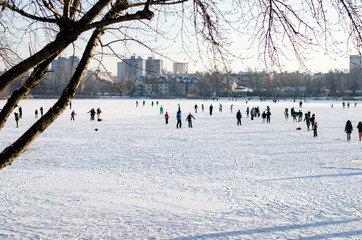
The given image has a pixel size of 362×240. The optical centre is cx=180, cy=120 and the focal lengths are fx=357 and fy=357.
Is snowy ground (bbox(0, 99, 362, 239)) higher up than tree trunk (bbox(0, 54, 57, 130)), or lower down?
lower down

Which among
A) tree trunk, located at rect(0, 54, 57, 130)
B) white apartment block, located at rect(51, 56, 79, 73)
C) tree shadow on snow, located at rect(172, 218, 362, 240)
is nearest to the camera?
tree trunk, located at rect(0, 54, 57, 130)

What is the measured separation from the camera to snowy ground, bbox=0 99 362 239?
18.4ft

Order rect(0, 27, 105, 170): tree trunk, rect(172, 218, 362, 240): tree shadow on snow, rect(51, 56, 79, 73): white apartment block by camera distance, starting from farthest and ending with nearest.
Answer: rect(172, 218, 362, 240): tree shadow on snow, rect(51, 56, 79, 73): white apartment block, rect(0, 27, 105, 170): tree trunk

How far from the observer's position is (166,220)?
5.96m

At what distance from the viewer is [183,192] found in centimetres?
751

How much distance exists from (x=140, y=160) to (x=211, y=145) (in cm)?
400

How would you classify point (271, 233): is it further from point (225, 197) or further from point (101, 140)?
point (101, 140)

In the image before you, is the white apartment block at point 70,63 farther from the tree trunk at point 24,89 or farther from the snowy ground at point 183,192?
the snowy ground at point 183,192

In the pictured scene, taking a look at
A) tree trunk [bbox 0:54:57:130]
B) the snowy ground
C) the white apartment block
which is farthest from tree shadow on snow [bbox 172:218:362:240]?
tree trunk [bbox 0:54:57:130]

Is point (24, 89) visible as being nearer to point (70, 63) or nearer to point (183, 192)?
point (70, 63)

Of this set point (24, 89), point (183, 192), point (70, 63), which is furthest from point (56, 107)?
point (183, 192)

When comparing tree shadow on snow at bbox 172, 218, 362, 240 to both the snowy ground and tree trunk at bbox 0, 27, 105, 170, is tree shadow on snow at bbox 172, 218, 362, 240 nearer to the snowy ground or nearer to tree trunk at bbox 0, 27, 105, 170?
the snowy ground

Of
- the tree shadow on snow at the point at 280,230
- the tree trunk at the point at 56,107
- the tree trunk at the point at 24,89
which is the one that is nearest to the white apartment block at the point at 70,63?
the tree trunk at the point at 24,89

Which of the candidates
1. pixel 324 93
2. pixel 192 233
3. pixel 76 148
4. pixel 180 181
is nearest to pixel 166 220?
pixel 192 233
